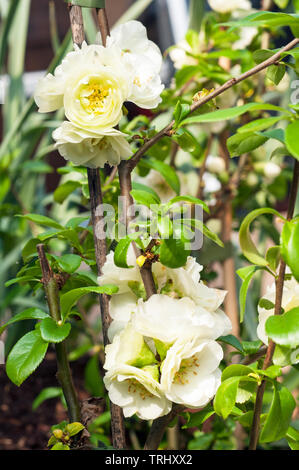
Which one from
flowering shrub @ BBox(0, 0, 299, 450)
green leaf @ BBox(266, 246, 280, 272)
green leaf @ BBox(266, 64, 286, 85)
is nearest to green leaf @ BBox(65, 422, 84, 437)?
flowering shrub @ BBox(0, 0, 299, 450)

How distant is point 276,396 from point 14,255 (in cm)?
82

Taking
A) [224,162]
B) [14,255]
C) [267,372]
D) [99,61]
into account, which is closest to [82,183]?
[99,61]

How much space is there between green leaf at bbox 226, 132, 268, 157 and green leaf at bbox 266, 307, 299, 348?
0.14 m

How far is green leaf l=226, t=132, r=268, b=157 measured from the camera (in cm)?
45

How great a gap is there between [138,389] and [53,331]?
0.28ft

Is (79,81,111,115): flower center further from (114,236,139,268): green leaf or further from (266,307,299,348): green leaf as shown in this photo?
(266,307,299,348): green leaf

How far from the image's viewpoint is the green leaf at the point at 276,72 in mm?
476

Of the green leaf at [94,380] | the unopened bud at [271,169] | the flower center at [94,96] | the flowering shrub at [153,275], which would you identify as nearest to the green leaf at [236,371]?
the flowering shrub at [153,275]

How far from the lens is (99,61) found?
0.46m

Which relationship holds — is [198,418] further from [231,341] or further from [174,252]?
[174,252]

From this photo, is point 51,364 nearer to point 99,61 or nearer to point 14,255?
point 14,255

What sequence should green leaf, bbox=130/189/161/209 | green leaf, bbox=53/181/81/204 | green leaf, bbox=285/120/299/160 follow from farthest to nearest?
1. green leaf, bbox=53/181/81/204
2. green leaf, bbox=130/189/161/209
3. green leaf, bbox=285/120/299/160

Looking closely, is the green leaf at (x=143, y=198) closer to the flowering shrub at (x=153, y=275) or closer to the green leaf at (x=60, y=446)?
the flowering shrub at (x=153, y=275)


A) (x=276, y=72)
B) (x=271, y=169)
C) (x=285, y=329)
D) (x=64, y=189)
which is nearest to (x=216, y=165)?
(x=271, y=169)
